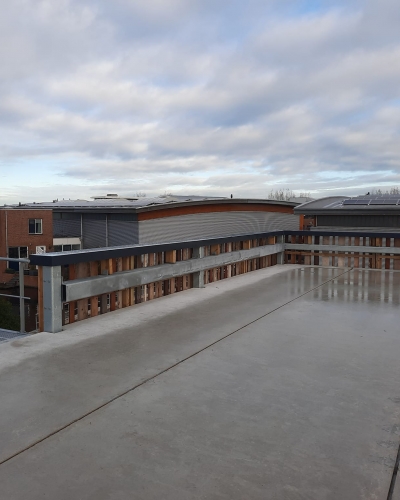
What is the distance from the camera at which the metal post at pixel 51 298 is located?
7117 millimetres

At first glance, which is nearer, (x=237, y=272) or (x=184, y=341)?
(x=184, y=341)

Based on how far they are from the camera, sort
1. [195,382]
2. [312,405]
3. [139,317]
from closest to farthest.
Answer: [312,405] < [195,382] < [139,317]

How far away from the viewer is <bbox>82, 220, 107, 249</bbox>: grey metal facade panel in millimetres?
28609

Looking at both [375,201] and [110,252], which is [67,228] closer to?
[375,201]

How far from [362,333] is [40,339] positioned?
518 centimetres

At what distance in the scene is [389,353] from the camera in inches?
249

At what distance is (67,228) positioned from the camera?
31.5 m

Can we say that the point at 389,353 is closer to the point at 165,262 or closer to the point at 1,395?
the point at 1,395

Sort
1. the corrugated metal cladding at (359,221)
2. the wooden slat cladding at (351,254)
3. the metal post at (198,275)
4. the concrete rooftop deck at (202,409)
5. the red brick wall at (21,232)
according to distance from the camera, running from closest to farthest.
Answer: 1. the concrete rooftop deck at (202,409)
2. the metal post at (198,275)
3. the wooden slat cladding at (351,254)
4. the corrugated metal cladding at (359,221)
5. the red brick wall at (21,232)

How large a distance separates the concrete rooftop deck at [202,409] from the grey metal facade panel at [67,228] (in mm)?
23525

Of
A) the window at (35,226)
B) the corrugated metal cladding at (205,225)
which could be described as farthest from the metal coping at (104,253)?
the window at (35,226)

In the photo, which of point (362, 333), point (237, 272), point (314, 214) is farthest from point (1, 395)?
point (314, 214)

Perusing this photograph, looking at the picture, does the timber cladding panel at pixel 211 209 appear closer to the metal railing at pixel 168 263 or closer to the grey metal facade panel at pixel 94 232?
the grey metal facade panel at pixel 94 232

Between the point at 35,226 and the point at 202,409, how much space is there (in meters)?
31.9
